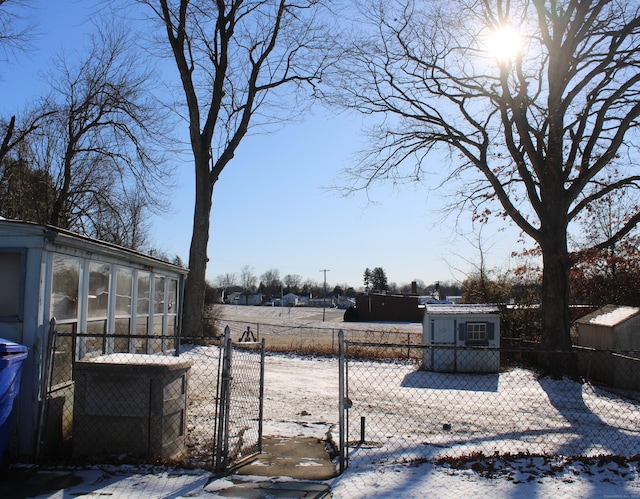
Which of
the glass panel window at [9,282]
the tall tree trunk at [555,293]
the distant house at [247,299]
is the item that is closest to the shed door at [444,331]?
the tall tree trunk at [555,293]

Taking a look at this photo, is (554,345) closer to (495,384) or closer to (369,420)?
(495,384)

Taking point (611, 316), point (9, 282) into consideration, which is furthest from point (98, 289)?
point (611, 316)

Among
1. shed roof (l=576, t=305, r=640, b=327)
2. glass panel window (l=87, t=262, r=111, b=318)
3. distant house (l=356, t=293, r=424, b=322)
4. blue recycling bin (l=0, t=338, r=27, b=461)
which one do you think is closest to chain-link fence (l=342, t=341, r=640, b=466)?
shed roof (l=576, t=305, r=640, b=327)

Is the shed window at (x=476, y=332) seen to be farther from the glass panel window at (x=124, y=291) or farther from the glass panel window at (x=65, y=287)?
the glass panel window at (x=65, y=287)

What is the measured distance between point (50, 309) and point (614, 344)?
44.6 feet

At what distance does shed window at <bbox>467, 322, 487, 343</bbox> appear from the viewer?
16.6 meters

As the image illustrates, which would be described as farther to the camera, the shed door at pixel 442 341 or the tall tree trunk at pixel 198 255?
the tall tree trunk at pixel 198 255

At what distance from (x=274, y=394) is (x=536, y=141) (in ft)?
34.5

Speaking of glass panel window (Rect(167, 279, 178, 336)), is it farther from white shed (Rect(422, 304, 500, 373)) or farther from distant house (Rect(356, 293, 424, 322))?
distant house (Rect(356, 293, 424, 322))

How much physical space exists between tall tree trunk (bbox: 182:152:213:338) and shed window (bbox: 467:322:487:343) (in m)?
9.27

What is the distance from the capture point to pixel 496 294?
2470cm

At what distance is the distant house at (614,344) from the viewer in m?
13.8

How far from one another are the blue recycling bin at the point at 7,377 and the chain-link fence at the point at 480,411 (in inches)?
127

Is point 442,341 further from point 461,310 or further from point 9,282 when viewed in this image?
point 9,282
